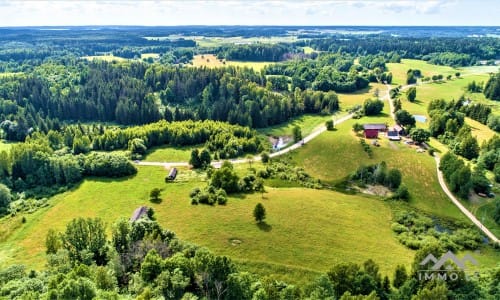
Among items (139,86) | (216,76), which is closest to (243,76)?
(216,76)

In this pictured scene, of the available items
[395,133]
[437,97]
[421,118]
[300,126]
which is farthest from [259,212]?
[437,97]

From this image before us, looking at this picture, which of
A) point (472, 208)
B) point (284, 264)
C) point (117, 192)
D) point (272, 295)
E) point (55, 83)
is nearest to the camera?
point (272, 295)

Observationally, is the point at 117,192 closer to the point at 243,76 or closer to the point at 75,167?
the point at 75,167

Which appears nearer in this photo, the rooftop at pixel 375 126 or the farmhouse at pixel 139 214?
the farmhouse at pixel 139 214

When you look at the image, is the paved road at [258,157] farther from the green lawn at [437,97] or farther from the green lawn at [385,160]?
the green lawn at [437,97]

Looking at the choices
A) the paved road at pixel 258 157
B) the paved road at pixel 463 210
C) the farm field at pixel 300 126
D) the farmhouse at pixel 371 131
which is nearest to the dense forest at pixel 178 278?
the paved road at pixel 463 210

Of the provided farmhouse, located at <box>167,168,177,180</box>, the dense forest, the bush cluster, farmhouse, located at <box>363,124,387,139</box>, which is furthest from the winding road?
the dense forest

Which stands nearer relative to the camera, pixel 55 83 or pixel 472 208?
pixel 472 208
